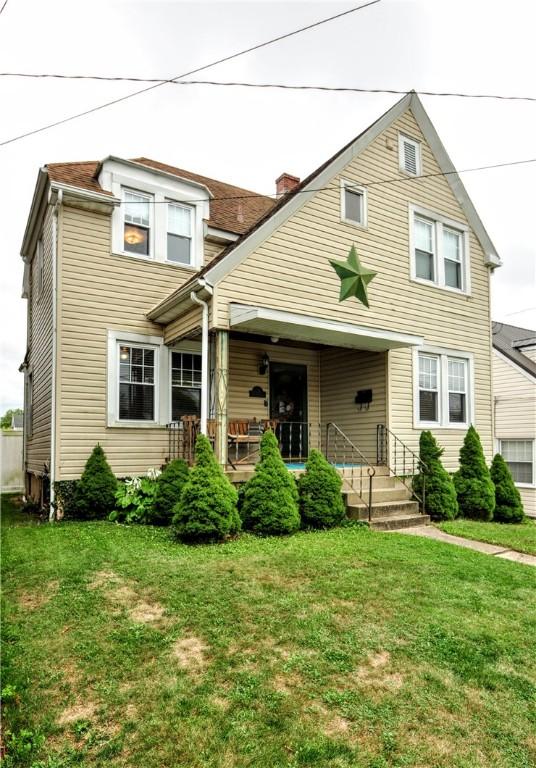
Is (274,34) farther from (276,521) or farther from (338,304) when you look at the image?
(276,521)

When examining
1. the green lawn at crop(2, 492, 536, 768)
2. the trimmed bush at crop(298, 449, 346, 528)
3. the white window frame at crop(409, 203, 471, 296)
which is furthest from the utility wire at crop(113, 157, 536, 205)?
the green lawn at crop(2, 492, 536, 768)

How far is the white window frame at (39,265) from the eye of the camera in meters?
11.6

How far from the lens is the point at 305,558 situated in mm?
5934

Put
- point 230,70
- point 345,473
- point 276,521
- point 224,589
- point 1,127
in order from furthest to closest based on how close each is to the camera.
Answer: point 345,473 → point 276,521 → point 230,70 → point 1,127 → point 224,589

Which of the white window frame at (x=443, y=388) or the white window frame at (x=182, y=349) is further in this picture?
the white window frame at (x=443, y=388)

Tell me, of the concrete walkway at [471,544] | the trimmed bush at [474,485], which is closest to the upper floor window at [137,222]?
the concrete walkway at [471,544]

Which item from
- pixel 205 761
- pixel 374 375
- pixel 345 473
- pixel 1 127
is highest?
pixel 1 127

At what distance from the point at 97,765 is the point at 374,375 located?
31.8 ft

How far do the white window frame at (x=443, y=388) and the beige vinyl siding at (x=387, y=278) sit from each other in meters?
0.15

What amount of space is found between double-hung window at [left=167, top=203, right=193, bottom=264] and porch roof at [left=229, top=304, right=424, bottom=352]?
2.75 meters

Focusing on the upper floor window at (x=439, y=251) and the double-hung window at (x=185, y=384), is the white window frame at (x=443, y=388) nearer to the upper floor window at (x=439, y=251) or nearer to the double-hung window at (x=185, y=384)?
the upper floor window at (x=439, y=251)

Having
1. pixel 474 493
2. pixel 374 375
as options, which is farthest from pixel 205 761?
pixel 374 375

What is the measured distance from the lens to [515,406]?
1812 centimetres

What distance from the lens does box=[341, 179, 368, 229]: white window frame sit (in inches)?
428
